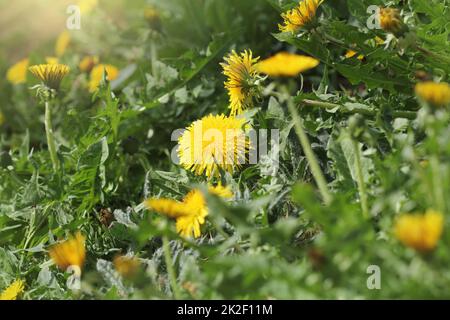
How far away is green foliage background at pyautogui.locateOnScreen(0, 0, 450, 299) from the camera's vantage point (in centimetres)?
128

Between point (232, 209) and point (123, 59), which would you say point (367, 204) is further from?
point (123, 59)

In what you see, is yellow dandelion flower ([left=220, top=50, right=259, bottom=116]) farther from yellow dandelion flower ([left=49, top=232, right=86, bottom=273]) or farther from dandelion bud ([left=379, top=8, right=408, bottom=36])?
yellow dandelion flower ([left=49, top=232, right=86, bottom=273])

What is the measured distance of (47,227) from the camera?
2.25 metres

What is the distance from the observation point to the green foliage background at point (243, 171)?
1276 millimetres

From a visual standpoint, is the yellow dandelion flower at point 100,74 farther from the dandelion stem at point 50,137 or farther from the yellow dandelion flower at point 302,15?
the yellow dandelion flower at point 302,15

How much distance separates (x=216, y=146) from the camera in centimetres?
199

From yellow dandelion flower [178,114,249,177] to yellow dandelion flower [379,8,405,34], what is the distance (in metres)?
0.48

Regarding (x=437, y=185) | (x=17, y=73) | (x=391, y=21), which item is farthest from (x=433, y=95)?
(x=17, y=73)

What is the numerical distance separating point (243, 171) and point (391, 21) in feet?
1.88

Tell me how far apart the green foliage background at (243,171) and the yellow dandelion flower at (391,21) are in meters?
0.04

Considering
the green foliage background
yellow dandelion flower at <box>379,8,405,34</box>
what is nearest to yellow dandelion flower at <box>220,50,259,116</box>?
the green foliage background

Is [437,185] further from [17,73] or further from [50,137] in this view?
[17,73]

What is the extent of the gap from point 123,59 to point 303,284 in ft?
8.62
